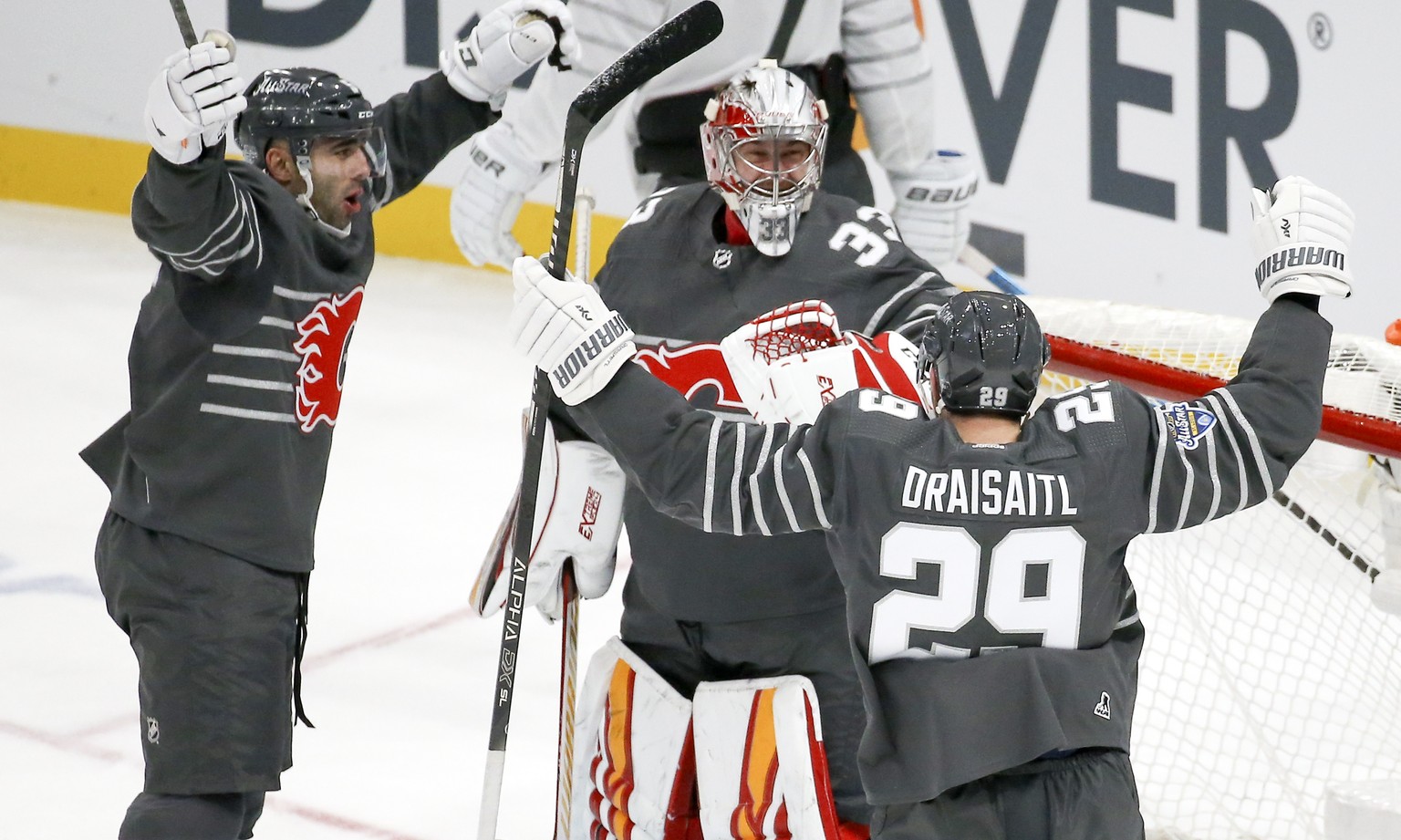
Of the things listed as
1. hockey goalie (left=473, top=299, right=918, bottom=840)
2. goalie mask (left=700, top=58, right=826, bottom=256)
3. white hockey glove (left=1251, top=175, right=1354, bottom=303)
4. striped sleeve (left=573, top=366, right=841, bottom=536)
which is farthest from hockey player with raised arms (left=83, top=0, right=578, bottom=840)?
white hockey glove (left=1251, top=175, right=1354, bottom=303)

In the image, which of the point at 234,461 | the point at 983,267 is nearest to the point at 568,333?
the point at 234,461

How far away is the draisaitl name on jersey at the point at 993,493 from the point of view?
1.70 metres

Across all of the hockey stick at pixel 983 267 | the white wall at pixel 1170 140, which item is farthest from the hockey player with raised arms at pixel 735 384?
the white wall at pixel 1170 140

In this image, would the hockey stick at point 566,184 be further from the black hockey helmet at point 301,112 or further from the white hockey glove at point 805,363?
the black hockey helmet at point 301,112

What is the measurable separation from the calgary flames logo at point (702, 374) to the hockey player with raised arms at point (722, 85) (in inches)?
31.8

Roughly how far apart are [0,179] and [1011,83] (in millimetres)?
4551

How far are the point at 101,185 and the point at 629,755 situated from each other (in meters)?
5.96

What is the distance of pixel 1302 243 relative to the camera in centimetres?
195

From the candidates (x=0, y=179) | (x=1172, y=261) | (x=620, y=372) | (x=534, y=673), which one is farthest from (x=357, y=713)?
(x=0, y=179)

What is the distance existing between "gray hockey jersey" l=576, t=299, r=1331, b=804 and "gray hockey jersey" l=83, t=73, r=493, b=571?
2.28 feet

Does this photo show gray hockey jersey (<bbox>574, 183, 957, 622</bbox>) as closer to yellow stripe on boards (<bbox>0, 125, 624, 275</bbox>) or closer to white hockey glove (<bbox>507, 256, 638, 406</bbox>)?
white hockey glove (<bbox>507, 256, 638, 406</bbox>)

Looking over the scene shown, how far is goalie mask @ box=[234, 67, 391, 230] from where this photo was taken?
93.0 inches

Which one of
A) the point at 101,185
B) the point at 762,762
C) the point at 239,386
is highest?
the point at 239,386

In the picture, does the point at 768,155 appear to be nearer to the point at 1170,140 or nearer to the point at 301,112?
the point at 301,112
